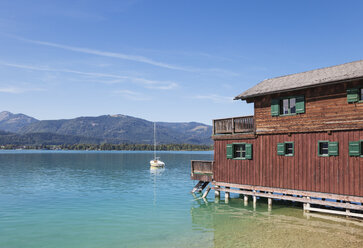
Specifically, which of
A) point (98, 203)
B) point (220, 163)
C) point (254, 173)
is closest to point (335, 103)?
point (254, 173)

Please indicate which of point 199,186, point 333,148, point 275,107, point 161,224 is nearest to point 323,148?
point 333,148

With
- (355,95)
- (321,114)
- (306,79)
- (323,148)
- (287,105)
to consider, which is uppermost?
(306,79)

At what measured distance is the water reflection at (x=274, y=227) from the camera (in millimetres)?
17438

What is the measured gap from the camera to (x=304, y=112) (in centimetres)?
2367

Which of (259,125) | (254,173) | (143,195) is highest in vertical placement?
(259,125)

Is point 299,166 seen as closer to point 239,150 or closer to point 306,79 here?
point 239,150

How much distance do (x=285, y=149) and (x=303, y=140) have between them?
162cm

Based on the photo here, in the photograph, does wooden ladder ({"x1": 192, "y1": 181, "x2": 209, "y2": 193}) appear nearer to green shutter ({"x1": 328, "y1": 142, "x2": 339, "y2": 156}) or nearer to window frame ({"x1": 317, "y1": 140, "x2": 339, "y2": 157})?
window frame ({"x1": 317, "y1": 140, "x2": 339, "y2": 157})

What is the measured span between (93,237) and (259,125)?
15.2 metres

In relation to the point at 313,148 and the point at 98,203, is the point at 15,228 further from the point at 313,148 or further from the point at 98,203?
the point at 313,148

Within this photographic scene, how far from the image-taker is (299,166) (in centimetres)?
2369

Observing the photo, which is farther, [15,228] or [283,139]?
[283,139]

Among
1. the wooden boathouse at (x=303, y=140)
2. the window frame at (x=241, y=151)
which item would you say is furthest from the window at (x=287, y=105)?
the window frame at (x=241, y=151)

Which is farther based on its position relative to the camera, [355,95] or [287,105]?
[287,105]
